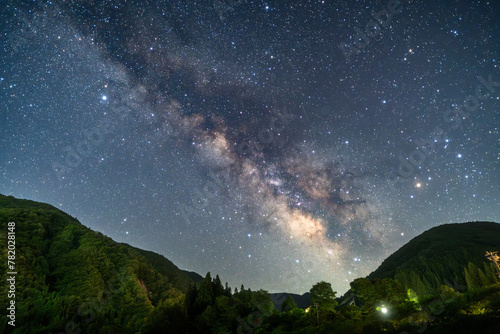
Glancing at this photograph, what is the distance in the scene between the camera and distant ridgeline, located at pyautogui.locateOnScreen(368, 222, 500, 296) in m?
62.9

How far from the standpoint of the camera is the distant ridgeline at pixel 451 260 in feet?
206

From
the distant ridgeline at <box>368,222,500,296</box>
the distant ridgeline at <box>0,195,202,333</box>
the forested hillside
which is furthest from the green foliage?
the distant ridgeline at <box>368,222,500,296</box>

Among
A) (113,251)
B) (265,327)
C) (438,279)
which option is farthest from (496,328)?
(438,279)

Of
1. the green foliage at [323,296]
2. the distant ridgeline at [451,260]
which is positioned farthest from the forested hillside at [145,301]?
the distant ridgeline at [451,260]

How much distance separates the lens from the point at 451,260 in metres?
91.3

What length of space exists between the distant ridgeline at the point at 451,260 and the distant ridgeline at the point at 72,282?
230 feet

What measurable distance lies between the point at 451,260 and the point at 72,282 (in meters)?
125

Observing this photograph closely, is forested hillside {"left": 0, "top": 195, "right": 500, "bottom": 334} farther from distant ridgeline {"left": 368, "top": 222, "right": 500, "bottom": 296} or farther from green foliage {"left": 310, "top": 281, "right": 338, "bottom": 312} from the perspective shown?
distant ridgeline {"left": 368, "top": 222, "right": 500, "bottom": 296}

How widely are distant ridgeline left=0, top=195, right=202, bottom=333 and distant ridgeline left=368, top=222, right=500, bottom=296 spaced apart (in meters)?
70.2

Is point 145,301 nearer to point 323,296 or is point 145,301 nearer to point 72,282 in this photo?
point 72,282

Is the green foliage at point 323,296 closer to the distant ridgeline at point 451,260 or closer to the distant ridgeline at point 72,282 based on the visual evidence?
the distant ridgeline at point 72,282

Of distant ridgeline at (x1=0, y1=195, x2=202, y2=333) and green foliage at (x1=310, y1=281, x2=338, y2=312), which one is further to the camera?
green foliage at (x1=310, y1=281, x2=338, y2=312)

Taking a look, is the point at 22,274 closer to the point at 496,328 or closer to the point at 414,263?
the point at 496,328

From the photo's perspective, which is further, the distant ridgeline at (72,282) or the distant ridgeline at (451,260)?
the distant ridgeline at (451,260)
